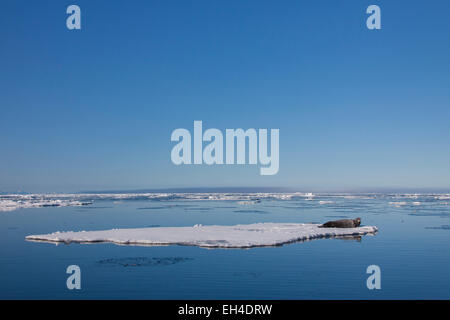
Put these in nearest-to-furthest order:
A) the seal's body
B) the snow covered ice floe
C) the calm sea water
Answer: the calm sea water → the snow covered ice floe → the seal's body

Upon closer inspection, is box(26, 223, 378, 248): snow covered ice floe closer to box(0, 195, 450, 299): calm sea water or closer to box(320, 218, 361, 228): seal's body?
box(0, 195, 450, 299): calm sea water

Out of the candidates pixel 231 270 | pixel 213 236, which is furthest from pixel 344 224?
pixel 231 270

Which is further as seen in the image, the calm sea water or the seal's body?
the seal's body

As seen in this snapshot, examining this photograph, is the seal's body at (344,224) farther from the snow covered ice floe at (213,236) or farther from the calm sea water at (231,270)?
the calm sea water at (231,270)

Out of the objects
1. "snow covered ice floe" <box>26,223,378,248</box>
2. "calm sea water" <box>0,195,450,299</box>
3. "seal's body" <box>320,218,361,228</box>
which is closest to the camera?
"calm sea water" <box>0,195,450,299</box>

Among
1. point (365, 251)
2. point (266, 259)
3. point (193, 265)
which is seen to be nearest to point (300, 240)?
point (365, 251)

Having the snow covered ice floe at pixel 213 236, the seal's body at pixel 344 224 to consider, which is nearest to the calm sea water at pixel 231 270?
the snow covered ice floe at pixel 213 236

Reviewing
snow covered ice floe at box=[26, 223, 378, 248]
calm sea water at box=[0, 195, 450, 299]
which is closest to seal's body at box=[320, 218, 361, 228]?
snow covered ice floe at box=[26, 223, 378, 248]

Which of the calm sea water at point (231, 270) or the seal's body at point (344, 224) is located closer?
the calm sea water at point (231, 270)
